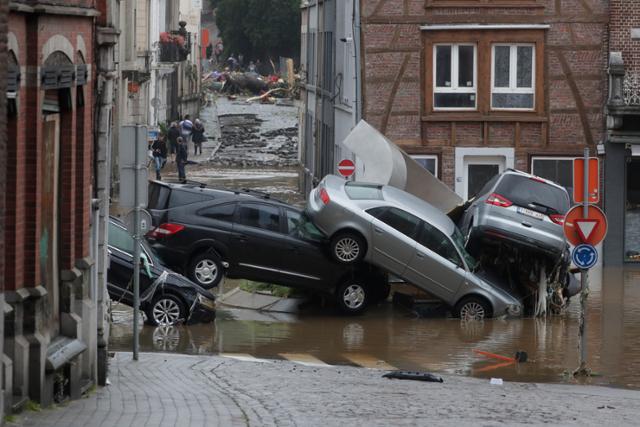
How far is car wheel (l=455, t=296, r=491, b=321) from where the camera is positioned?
2214 cm

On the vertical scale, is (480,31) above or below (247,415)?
above

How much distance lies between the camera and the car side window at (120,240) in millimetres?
20188

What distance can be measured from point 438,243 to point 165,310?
452 cm

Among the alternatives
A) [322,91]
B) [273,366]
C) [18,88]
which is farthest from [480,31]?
[18,88]

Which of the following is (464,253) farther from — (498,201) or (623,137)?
(623,137)

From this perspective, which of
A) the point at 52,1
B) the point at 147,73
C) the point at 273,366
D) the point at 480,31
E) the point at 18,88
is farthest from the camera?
the point at 147,73

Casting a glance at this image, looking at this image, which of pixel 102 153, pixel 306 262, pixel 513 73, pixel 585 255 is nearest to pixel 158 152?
pixel 513 73

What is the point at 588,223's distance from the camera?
16.7 meters

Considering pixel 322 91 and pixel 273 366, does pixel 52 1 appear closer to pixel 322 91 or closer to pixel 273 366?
pixel 273 366

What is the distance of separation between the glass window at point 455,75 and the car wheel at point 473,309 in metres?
8.12

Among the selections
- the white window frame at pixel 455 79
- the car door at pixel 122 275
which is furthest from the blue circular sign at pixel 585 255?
the white window frame at pixel 455 79

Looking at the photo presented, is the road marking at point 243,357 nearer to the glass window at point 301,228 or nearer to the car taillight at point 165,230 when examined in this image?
the car taillight at point 165,230

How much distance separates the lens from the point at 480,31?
2912 centimetres

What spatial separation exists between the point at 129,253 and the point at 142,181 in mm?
3407
